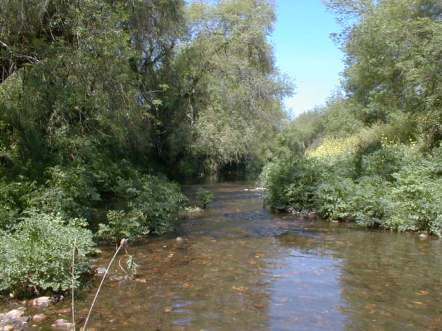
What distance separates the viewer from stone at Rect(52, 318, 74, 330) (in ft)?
20.2

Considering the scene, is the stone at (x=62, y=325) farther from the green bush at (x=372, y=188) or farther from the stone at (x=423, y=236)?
the green bush at (x=372, y=188)

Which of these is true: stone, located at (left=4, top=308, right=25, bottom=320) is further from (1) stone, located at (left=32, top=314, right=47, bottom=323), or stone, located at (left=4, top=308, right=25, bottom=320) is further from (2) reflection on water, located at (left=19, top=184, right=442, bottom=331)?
(2) reflection on water, located at (left=19, top=184, right=442, bottom=331)

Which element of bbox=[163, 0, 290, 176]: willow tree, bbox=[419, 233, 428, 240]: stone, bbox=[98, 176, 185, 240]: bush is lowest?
bbox=[419, 233, 428, 240]: stone

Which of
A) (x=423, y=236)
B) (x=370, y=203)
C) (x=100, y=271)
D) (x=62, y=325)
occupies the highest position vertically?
(x=370, y=203)

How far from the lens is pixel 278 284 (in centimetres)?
841

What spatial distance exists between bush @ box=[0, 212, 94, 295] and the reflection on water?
1.46 ft

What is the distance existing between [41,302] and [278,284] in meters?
3.81

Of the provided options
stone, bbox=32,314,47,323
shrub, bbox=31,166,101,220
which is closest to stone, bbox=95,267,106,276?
shrub, bbox=31,166,101,220

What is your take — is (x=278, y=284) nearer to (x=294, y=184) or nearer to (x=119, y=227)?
(x=119, y=227)

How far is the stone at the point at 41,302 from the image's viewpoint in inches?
273

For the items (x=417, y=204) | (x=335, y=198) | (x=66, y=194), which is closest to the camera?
(x=66, y=194)

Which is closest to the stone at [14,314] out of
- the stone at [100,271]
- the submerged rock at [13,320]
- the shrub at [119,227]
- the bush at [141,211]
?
the submerged rock at [13,320]

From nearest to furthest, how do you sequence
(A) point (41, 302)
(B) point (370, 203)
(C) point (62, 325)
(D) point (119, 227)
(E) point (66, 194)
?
(C) point (62, 325) → (A) point (41, 302) → (E) point (66, 194) → (D) point (119, 227) → (B) point (370, 203)

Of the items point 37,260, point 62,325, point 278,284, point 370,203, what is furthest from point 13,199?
point 370,203
